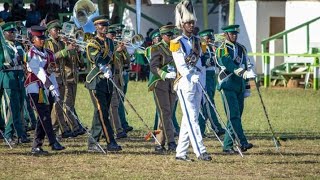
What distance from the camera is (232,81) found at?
1805cm

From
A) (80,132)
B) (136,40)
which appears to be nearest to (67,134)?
(80,132)

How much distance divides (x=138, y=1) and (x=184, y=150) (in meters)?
15.3

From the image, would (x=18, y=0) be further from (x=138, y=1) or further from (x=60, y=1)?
(x=138, y=1)

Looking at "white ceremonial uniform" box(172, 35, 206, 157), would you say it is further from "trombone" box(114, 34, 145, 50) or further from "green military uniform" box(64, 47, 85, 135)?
"green military uniform" box(64, 47, 85, 135)

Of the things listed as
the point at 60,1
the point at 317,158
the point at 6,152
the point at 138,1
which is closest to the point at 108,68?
the point at 6,152

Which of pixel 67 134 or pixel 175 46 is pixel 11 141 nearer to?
pixel 67 134

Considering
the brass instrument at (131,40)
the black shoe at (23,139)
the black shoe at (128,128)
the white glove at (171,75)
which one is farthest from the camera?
the brass instrument at (131,40)

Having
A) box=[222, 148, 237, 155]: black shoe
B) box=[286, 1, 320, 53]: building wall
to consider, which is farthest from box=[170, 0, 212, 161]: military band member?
box=[286, 1, 320, 53]: building wall

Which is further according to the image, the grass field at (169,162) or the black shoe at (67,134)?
the black shoe at (67,134)

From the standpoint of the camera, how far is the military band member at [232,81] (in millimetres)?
17953

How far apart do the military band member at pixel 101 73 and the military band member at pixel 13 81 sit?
1984 mm

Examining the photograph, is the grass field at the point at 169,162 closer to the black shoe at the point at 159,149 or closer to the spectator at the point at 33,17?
the black shoe at the point at 159,149

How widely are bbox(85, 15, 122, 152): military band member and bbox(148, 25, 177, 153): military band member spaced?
0.68 m

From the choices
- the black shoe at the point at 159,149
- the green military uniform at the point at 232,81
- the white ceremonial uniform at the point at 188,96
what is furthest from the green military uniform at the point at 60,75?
the white ceremonial uniform at the point at 188,96
